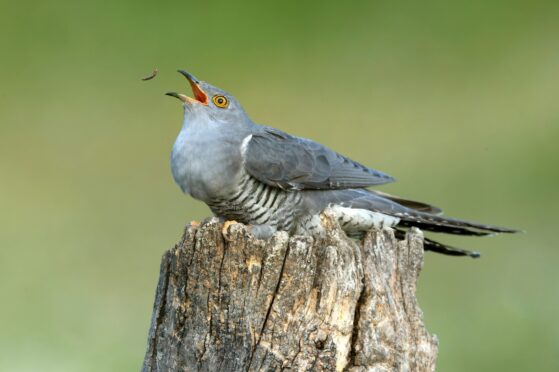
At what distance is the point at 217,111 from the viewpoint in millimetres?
4145

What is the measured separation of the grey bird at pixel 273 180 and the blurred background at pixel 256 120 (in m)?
1.07

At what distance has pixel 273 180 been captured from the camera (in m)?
4.03

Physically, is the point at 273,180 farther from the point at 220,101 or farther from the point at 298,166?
the point at 220,101

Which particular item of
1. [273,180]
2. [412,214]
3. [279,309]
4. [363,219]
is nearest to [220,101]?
[273,180]

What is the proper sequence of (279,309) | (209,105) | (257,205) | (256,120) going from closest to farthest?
1. (279,309)
2. (257,205)
3. (209,105)
4. (256,120)

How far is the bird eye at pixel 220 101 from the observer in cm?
416

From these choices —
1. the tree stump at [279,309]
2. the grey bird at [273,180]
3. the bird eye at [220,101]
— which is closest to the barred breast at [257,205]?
the grey bird at [273,180]

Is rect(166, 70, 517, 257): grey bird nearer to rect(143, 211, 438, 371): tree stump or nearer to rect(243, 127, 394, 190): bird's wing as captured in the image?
rect(243, 127, 394, 190): bird's wing

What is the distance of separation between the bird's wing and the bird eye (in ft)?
0.59

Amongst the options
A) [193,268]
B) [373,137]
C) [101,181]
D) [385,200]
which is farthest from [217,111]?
[373,137]

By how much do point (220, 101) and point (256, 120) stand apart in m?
3.92

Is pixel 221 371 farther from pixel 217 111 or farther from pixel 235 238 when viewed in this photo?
pixel 217 111

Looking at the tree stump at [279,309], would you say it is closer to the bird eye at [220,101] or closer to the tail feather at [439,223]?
the tail feather at [439,223]

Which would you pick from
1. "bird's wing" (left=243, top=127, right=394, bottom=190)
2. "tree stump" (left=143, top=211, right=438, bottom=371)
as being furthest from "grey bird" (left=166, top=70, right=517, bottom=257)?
"tree stump" (left=143, top=211, right=438, bottom=371)
